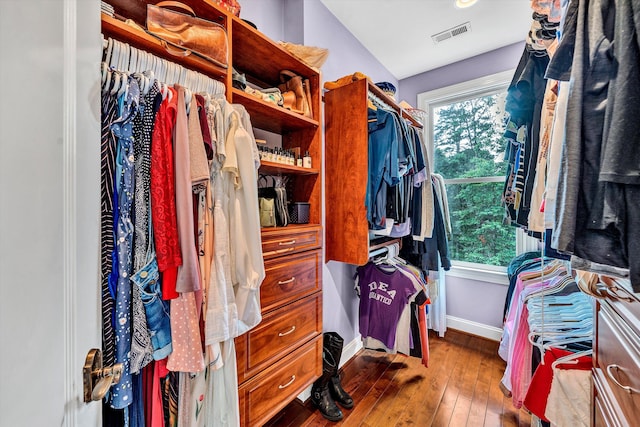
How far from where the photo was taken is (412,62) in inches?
105

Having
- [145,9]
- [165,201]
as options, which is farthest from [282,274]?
[145,9]

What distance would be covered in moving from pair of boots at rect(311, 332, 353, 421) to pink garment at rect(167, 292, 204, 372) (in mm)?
1056

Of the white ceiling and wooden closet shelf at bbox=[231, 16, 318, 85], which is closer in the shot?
wooden closet shelf at bbox=[231, 16, 318, 85]

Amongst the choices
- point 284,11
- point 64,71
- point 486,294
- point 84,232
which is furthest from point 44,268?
point 486,294

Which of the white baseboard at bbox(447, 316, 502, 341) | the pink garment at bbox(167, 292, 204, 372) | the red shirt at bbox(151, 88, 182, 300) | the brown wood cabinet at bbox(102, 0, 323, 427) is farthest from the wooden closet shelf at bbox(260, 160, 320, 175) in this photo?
the white baseboard at bbox(447, 316, 502, 341)

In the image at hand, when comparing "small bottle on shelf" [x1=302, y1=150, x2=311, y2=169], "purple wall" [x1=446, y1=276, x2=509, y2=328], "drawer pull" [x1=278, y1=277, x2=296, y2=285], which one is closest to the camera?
"drawer pull" [x1=278, y1=277, x2=296, y2=285]

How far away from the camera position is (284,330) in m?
1.31

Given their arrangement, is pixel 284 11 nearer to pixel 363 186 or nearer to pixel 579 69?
pixel 363 186

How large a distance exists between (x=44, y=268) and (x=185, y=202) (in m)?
0.43

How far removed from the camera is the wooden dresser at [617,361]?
59cm

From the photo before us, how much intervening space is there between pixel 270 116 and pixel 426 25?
5.62 feet

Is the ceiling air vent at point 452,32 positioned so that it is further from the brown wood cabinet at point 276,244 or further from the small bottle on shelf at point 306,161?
the small bottle on shelf at point 306,161

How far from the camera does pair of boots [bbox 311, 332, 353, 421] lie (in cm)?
160

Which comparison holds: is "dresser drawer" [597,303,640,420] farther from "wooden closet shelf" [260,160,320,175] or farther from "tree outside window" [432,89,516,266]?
"tree outside window" [432,89,516,266]
